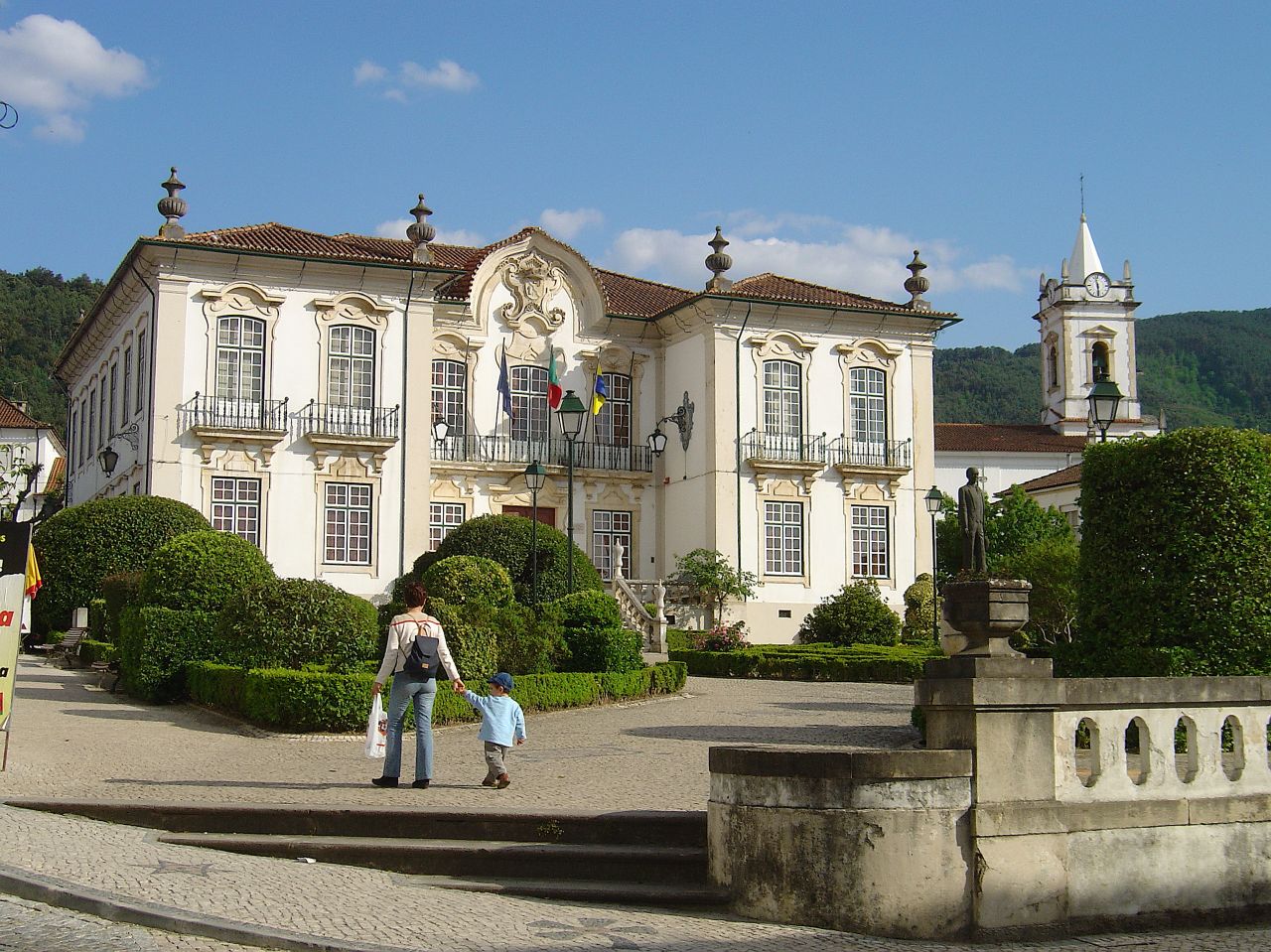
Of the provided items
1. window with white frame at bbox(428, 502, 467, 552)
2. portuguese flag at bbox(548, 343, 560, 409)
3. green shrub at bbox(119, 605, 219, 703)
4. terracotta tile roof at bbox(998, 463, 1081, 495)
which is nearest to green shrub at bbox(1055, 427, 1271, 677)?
green shrub at bbox(119, 605, 219, 703)

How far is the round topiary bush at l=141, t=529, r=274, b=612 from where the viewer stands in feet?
60.5

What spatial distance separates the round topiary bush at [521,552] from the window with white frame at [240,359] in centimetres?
A: 575

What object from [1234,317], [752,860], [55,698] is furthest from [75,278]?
[1234,317]

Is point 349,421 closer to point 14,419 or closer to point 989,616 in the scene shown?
point 989,616

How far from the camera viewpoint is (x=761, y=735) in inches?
600

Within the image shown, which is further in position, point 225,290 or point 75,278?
point 75,278

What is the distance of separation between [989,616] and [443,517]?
2596 centimetres

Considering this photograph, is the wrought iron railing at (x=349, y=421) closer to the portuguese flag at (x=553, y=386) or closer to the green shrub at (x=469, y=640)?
the portuguese flag at (x=553, y=386)

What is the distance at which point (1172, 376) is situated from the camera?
5007 inches

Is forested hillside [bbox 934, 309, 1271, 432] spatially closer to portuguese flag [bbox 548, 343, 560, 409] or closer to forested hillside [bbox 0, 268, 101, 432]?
forested hillside [bbox 0, 268, 101, 432]

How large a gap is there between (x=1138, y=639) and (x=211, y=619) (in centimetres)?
1138

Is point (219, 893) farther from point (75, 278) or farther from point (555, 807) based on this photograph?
point (75, 278)

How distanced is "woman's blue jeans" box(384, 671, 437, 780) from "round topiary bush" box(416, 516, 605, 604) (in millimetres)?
14781

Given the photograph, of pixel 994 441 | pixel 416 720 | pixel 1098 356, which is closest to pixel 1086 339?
pixel 1098 356
